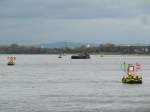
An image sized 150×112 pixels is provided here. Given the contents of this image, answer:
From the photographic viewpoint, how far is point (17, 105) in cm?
6325

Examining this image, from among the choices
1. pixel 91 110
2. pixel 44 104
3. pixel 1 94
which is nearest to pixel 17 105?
pixel 44 104

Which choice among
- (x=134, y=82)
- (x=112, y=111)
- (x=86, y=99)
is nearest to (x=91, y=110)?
(x=112, y=111)

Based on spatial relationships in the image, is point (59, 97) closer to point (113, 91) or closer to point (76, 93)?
point (76, 93)

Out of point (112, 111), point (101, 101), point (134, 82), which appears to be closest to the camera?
point (112, 111)

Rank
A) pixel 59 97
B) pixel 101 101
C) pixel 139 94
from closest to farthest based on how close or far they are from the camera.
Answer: pixel 101 101, pixel 59 97, pixel 139 94

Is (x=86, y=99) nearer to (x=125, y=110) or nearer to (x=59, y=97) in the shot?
(x=59, y=97)

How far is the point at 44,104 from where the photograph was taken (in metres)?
64.2

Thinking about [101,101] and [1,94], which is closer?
[101,101]

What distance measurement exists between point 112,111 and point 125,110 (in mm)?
1444

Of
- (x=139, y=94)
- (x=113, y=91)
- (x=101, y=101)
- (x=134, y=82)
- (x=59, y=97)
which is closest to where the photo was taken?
(x=101, y=101)

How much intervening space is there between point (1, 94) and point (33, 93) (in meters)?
4.39

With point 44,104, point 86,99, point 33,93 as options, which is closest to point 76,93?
point 33,93

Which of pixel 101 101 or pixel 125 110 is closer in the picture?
pixel 125 110

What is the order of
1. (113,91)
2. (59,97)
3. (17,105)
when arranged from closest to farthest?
(17,105) → (59,97) → (113,91)
